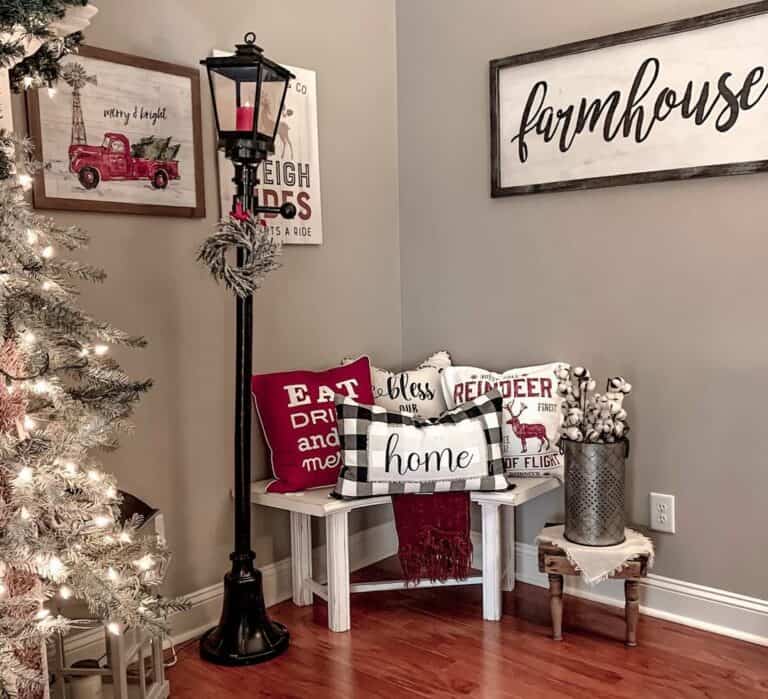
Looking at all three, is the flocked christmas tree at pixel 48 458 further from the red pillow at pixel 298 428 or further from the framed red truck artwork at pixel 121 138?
the red pillow at pixel 298 428

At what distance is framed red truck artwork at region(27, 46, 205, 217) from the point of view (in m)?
2.29

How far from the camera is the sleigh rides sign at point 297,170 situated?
285cm

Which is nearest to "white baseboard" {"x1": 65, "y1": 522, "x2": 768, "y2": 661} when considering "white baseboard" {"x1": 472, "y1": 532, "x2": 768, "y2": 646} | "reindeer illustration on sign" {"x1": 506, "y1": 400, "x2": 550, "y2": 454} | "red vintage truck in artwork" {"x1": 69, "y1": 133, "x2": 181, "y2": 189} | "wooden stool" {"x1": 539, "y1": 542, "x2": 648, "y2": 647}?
"white baseboard" {"x1": 472, "y1": 532, "x2": 768, "y2": 646}

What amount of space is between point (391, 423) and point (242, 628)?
753 millimetres

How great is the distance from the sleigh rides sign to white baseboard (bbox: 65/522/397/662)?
1.14 metres

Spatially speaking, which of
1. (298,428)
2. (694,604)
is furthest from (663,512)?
(298,428)

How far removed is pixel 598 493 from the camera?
251 cm

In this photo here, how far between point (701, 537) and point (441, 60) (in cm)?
192

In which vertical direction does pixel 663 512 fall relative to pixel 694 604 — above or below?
above

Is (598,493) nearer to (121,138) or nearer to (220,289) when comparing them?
(220,289)

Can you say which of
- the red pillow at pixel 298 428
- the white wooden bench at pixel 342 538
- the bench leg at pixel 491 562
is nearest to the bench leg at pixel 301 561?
the white wooden bench at pixel 342 538

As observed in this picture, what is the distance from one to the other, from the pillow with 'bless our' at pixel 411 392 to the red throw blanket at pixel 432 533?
14.8 inches

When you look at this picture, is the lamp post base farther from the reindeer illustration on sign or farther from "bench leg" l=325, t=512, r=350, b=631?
the reindeer illustration on sign

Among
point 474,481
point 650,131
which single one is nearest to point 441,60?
point 650,131
